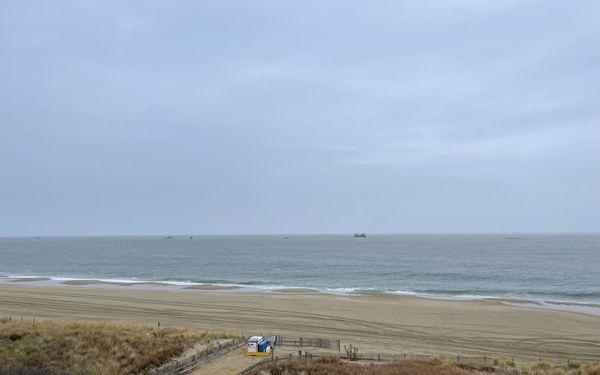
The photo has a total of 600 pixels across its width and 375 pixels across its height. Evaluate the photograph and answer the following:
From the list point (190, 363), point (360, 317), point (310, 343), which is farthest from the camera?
point (360, 317)

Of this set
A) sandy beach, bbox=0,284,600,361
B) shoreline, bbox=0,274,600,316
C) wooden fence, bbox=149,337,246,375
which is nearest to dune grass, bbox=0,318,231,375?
wooden fence, bbox=149,337,246,375

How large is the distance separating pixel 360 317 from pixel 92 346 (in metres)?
23.3

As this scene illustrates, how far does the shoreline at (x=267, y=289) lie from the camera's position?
157ft

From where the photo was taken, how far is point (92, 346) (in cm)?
2508

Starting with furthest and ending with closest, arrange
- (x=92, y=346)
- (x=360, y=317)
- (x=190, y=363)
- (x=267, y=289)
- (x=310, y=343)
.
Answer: (x=267, y=289)
(x=360, y=317)
(x=310, y=343)
(x=92, y=346)
(x=190, y=363)

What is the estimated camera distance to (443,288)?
61.5 meters

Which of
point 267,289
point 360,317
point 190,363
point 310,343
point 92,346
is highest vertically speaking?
point 92,346

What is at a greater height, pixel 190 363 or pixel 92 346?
pixel 92 346

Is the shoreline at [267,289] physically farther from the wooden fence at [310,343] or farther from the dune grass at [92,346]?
the dune grass at [92,346]

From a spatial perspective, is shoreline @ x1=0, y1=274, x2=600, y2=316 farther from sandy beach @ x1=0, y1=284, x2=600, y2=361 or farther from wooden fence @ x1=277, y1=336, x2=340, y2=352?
wooden fence @ x1=277, y1=336, x2=340, y2=352

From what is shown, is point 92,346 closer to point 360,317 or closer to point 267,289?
point 360,317

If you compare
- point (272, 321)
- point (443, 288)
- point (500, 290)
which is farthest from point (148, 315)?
point (500, 290)

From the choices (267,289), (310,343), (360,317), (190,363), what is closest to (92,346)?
(190,363)

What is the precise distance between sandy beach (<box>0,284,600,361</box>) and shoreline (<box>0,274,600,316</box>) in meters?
2.75
